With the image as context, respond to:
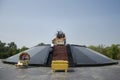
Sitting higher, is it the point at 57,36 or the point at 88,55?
the point at 57,36

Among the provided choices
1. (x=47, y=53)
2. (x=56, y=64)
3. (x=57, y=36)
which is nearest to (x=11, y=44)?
(x=57, y=36)

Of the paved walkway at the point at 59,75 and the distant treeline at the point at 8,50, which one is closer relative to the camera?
the paved walkway at the point at 59,75

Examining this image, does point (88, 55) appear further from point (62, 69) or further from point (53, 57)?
point (62, 69)

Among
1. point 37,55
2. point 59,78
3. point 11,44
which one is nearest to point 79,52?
point 37,55

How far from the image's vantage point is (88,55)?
16281 mm

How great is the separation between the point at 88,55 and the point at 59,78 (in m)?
7.80

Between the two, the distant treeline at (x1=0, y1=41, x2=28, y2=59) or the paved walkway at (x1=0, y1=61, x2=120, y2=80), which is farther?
the distant treeline at (x1=0, y1=41, x2=28, y2=59)

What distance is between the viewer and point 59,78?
8.88 metres

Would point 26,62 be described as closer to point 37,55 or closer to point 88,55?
point 37,55

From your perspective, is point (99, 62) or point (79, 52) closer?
point (99, 62)

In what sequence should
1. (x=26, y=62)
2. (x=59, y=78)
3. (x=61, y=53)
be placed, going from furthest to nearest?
(x=61, y=53) < (x=26, y=62) < (x=59, y=78)

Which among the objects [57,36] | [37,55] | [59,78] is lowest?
[59,78]

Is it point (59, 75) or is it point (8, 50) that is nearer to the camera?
point (59, 75)

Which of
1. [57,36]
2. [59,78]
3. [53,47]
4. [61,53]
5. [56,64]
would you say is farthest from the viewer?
[57,36]
